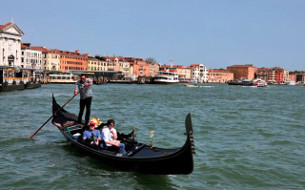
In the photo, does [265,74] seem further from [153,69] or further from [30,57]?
[30,57]

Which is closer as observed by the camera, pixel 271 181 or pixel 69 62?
pixel 271 181

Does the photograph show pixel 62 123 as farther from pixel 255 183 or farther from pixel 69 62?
pixel 69 62

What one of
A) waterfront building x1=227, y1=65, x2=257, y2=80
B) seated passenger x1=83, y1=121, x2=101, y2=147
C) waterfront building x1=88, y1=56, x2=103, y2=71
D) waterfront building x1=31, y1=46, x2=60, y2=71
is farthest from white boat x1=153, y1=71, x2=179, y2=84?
waterfront building x1=227, y1=65, x2=257, y2=80

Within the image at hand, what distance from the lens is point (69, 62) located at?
7531 cm

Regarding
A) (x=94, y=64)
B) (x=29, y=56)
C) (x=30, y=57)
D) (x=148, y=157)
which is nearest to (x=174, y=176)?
(x=148, y=157)

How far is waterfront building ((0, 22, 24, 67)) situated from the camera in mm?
50750

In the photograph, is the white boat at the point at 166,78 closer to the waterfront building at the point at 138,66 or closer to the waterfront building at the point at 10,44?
the waterfront building at the point at 138,66

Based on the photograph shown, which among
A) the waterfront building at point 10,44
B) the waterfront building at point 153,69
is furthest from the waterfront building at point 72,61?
the waterfront building at point 153,69

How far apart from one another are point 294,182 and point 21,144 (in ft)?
20.9

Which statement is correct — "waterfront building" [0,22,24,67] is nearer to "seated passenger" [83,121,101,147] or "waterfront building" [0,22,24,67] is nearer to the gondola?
"seated passenger" [83,121,101,147]

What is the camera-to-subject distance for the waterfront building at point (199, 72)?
124312 mm

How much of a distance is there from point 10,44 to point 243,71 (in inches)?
4417

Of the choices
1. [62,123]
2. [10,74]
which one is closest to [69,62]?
[10,74]

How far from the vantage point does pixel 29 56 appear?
209 feet
